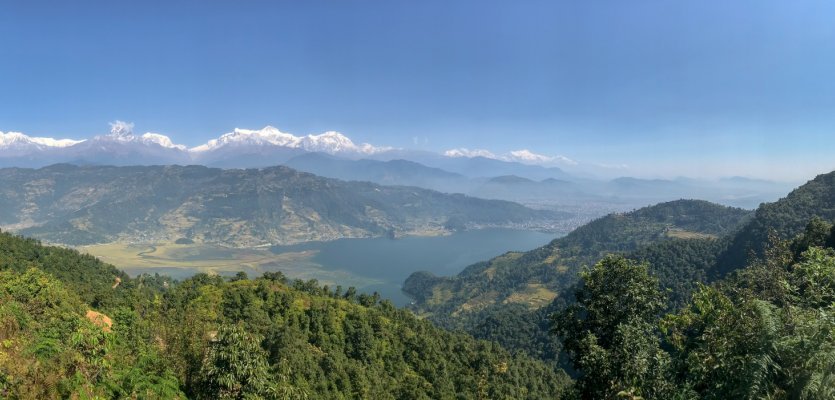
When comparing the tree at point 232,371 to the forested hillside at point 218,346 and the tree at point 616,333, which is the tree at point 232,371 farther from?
the tree at point 616,333

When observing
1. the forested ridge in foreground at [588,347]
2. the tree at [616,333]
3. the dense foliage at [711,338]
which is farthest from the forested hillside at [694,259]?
the dense foliage at [711,338]

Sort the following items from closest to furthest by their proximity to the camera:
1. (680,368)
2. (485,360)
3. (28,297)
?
(680,368)
(28,297)
(485,360)

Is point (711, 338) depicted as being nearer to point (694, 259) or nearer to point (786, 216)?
point (694, 259)

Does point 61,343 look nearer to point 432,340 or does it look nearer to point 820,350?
point 820,350

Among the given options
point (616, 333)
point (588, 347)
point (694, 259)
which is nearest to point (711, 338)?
point (616, 333)

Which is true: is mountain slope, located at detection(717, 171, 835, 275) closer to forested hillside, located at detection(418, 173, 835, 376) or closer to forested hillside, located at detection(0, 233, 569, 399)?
forested hillside, located at detection(418, 173, 835, 376)

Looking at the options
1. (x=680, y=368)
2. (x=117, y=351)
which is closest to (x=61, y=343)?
(x=117, y=351)

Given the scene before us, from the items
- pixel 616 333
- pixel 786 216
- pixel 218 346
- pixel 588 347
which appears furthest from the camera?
pixel 786 216

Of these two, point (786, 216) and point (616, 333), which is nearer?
point (616, 333)
